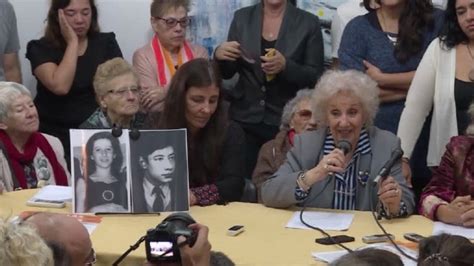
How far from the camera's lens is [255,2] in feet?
17.6

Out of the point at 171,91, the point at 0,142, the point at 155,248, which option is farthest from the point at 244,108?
the point at 155,248

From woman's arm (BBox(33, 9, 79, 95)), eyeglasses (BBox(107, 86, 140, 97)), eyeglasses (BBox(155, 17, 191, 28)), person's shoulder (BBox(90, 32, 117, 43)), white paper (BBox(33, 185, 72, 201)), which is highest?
eyeglasses (BBox(155, 17, 191, 28))

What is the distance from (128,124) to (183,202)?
1023 mm

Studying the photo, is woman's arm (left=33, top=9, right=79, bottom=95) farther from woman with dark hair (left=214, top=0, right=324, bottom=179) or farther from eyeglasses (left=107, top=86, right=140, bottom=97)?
woman with dark hair (left=214, top=0, right=324, bottom=179)

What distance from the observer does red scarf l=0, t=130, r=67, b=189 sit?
14.2 ft

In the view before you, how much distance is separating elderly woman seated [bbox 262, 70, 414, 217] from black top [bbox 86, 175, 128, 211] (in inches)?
23.4

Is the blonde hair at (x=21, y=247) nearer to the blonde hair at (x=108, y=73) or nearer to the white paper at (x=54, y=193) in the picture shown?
the white paper at (x=54, y=193)

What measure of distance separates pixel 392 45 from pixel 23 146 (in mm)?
1913

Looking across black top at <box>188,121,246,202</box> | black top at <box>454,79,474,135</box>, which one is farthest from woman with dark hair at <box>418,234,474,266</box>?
black top at <box>454,79,474,135</box>

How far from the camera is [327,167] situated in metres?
3.57

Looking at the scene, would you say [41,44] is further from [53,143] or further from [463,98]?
[463,98]

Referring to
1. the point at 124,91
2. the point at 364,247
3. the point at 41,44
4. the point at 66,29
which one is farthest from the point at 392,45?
the point at 41,44

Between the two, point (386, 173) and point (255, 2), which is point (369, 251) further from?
point (255, 2)

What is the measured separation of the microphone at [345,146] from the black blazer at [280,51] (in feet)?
3.95
